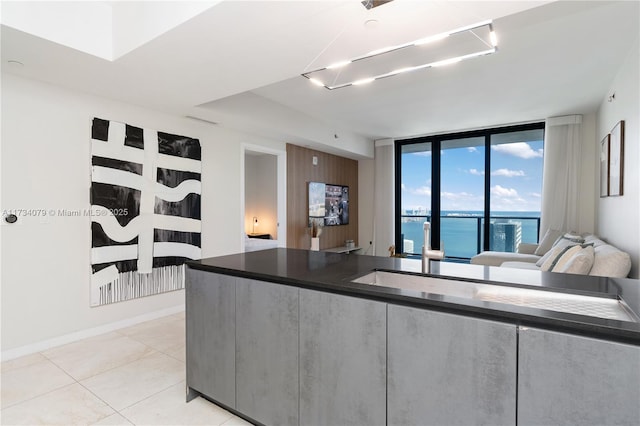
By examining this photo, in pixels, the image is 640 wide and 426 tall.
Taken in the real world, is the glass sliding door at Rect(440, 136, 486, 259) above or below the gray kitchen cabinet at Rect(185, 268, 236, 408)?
above

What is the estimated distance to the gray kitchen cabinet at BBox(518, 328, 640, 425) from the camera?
3.13ft

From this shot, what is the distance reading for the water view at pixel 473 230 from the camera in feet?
19.4

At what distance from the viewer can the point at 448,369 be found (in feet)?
4.04

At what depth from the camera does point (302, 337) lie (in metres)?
1.62

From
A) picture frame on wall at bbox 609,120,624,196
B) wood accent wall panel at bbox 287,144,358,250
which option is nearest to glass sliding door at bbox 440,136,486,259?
wood accent wall panel at bbox 287,144,358,250

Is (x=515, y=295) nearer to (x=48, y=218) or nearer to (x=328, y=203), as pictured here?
(x=48, y=218)

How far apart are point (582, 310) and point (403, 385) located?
790 millimetres

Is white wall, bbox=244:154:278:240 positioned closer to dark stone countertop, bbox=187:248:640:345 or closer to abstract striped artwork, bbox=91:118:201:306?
abstract striped artwork, bbox=91:118:201:306

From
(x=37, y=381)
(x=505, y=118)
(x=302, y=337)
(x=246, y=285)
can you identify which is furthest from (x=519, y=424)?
(x=505, y=118)

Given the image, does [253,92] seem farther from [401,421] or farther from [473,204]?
[473,204]

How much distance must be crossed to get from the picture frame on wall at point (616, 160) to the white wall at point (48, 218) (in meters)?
4.90

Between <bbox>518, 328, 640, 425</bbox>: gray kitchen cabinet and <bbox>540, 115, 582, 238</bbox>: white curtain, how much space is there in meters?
5.08

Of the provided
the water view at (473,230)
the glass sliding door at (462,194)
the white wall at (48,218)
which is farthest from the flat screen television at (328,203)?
the white wall at (48,218)

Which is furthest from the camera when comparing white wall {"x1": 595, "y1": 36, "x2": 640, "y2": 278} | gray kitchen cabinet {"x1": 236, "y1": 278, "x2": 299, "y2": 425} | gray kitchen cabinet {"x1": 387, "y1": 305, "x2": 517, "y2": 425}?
white wall {"x1": 595, "y1": 36, "x2": 640, "y2": 278}
